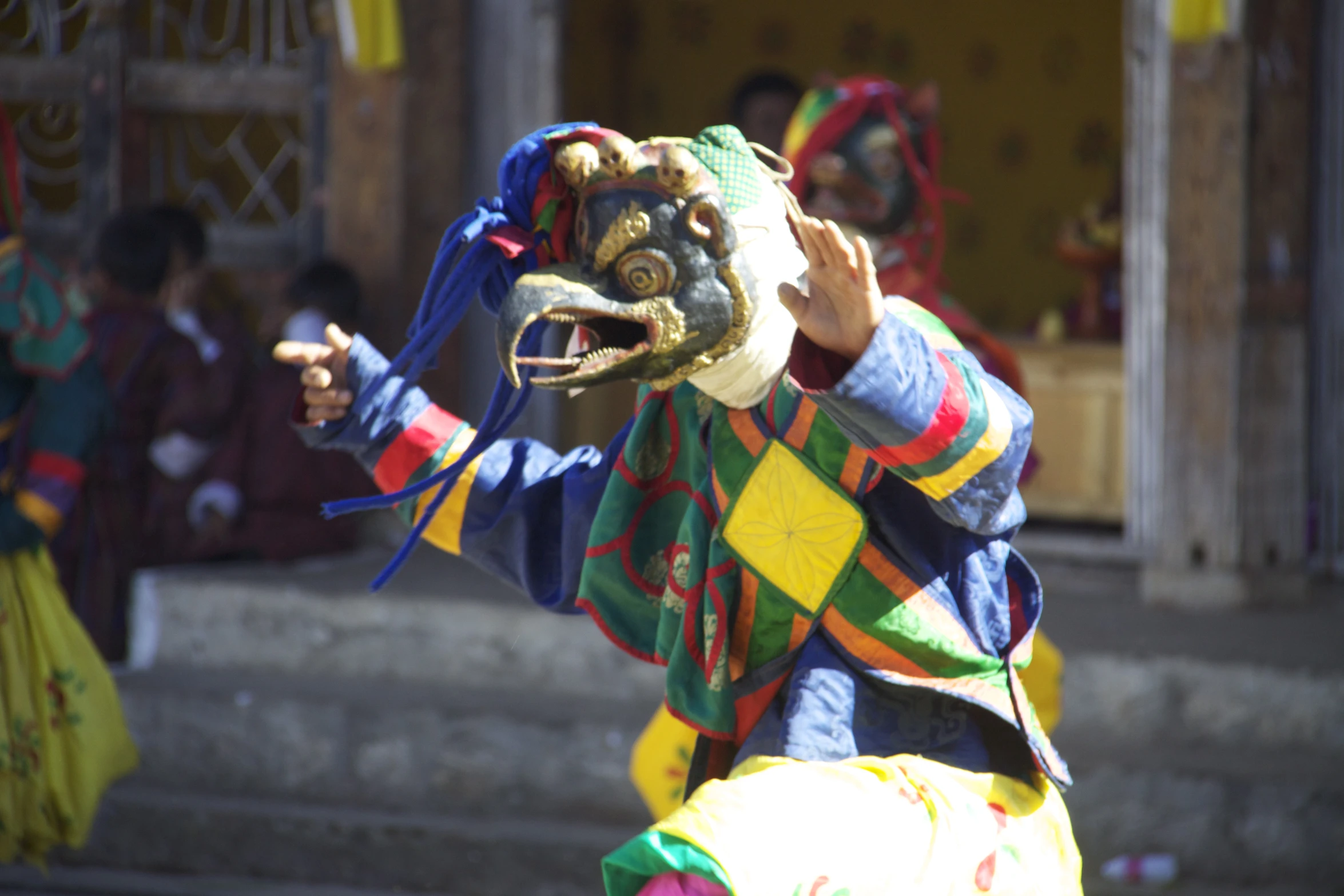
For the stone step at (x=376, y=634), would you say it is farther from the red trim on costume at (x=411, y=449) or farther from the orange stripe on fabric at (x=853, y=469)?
the orange stripe on fabric at (x=853, y=469)

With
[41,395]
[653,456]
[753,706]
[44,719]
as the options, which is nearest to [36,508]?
[41,395]

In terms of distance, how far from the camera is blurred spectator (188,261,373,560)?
5.15 metres

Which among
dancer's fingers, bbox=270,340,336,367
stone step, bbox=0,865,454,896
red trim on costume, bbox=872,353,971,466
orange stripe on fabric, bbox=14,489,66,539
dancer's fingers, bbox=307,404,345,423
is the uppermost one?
red trim on costume, bbox=872,353,971,466

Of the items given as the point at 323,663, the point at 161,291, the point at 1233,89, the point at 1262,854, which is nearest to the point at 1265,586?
the point at 1262,854

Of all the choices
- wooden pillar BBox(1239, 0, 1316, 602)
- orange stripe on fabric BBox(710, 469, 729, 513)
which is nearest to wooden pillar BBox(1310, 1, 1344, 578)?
wooden pillar BBox(1239, 0, 1316, 602)

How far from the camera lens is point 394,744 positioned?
436cm

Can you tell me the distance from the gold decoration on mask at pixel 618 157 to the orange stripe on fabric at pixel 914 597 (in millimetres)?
543

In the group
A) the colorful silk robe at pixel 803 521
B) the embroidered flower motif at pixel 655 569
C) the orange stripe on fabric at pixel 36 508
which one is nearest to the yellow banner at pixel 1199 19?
the colorful silk robe at pixel 803 521

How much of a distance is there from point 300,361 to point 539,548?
1.45 feet

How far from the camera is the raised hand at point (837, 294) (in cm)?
160

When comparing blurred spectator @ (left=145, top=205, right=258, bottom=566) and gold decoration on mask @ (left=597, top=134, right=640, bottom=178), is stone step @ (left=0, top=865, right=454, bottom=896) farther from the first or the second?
gold decoration on mask @ (left=597, top=134, right=640, bottom=178)

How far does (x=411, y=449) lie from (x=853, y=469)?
2.24ft

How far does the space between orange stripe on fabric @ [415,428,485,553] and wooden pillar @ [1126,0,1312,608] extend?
303 cm

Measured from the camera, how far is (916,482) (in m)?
1.71
